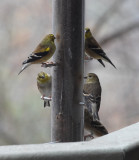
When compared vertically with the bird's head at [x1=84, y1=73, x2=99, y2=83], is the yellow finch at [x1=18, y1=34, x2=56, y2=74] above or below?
above

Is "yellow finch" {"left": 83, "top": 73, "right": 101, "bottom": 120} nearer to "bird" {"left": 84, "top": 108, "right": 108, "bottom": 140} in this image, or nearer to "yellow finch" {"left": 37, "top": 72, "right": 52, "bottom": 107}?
"bird" {"left": 84, "top": 108, "right": 108, "bottom": 140}

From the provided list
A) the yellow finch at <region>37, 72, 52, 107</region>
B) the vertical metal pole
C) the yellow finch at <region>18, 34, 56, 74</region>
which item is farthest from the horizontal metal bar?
the yellow finch at <region>37, 72, 52, 107</region>

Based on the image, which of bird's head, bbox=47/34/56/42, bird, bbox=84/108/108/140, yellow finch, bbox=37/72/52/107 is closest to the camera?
bird's head, bbox=47/34/56/42

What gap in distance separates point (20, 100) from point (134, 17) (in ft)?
7.38

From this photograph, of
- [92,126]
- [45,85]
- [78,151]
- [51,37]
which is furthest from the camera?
[92,126]

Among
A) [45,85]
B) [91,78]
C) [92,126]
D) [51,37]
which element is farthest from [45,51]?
[92,126]

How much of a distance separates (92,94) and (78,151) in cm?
133

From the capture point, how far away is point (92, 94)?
3119mm

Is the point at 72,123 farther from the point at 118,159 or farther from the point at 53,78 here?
the point at 118,159

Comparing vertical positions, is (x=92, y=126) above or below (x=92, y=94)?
below

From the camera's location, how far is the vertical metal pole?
2883 mm

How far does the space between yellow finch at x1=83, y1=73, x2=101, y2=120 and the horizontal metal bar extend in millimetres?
1115

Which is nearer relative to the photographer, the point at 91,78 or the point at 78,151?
the point at 78,151

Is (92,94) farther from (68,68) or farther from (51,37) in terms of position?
(51,37)
